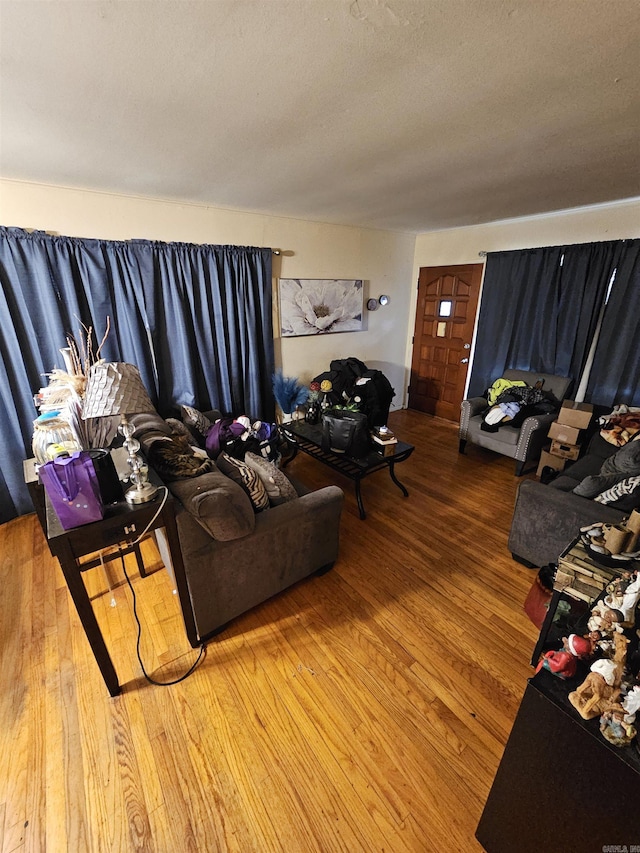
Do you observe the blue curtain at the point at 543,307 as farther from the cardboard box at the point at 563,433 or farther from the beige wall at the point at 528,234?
the cardboard box at the point at 563,433

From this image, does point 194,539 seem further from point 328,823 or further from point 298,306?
point 298,306

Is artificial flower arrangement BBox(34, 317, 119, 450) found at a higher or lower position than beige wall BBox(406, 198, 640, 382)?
lower

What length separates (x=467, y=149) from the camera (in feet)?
5.86

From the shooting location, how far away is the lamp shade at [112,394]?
1356 millimetres

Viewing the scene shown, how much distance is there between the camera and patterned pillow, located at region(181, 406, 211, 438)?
2867 mm

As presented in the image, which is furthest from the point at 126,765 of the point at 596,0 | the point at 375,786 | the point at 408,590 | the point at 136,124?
the point at 596,0

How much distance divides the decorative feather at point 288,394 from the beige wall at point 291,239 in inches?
10.2

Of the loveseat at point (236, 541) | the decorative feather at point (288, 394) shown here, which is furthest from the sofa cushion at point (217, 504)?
the decorative feather at point (288, 394)

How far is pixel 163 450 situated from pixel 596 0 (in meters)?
2.11

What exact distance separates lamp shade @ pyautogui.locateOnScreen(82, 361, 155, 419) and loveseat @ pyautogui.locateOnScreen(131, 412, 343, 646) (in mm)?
417

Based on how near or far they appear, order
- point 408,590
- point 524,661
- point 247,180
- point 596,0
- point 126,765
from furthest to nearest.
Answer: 1. point 247,180
2. point 408,590
3. point 524,661
4. point 126,765
5. point 596,0

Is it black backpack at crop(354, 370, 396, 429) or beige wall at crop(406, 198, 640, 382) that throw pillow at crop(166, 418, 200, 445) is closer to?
black backpack at crop(354, 370, 396, 429)

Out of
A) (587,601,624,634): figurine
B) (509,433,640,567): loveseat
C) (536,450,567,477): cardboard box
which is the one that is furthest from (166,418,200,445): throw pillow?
(536,450,567,477): cardboard box

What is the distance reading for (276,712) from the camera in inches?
56.6
